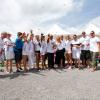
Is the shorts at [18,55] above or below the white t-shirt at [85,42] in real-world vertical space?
below

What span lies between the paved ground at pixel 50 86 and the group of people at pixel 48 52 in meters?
1.20

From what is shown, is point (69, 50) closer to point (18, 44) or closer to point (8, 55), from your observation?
point (18, 44)

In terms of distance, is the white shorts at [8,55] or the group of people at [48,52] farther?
the group of people at [48,52]

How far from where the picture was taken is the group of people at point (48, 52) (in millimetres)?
13648

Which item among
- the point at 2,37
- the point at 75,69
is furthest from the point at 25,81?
the point at 75,69

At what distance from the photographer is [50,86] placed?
1034 centimetres

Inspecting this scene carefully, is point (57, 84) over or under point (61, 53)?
under

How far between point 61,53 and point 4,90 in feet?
21.3

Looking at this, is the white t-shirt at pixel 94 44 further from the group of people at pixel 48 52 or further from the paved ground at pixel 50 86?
the paved ground at pixel 50 86

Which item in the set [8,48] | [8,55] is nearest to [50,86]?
[8,55]

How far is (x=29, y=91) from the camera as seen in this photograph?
952 centimetres

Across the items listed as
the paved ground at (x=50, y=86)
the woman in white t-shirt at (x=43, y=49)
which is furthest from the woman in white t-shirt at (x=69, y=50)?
the paved ground at (x=50, y=86)

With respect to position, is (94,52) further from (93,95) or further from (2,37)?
(93,95)

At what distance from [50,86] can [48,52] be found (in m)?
5.01
